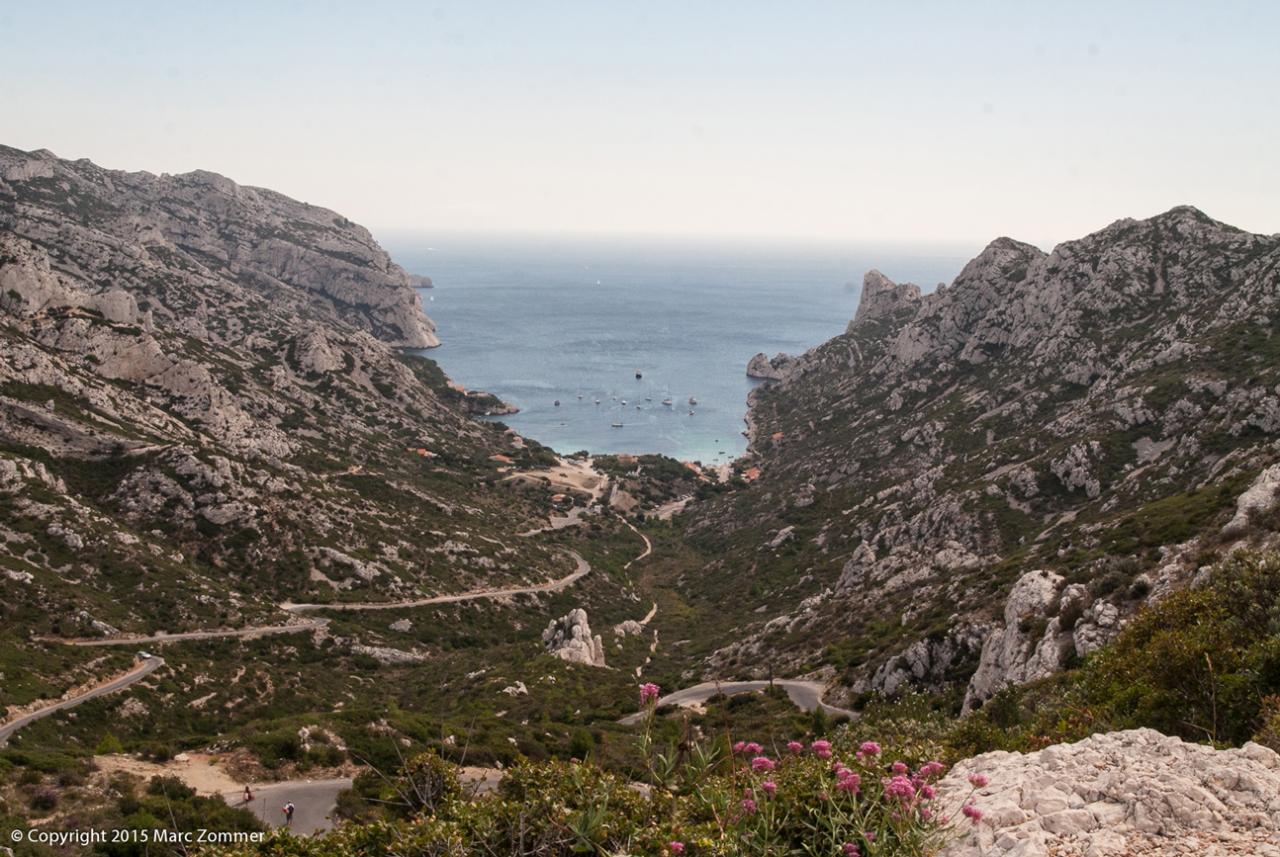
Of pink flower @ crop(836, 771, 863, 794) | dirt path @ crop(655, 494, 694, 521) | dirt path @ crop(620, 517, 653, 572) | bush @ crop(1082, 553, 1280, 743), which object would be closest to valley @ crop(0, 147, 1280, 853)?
bush @ crop(1082, 553, 1280, 743)

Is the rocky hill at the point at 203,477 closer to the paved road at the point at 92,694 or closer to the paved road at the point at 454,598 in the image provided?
the paved road at the point at 454,598

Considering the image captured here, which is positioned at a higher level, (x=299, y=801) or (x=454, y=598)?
(x=299, y=801)

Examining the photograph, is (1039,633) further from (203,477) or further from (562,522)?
(562,522)

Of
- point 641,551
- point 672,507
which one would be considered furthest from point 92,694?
point 672,507

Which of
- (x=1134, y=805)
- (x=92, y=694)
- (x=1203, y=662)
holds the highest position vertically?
(x=1203, y=662)

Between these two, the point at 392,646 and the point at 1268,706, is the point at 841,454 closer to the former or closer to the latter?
the point at 392,646

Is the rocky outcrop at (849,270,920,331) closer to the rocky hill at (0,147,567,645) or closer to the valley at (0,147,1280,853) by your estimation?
the valley at (0,147,1280,853)
